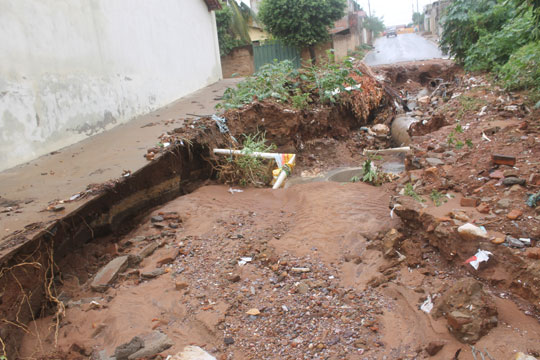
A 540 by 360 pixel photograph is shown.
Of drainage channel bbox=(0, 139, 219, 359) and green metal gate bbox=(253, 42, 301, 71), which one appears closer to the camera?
drainage channel bbox=(0, 139, 219, 359)

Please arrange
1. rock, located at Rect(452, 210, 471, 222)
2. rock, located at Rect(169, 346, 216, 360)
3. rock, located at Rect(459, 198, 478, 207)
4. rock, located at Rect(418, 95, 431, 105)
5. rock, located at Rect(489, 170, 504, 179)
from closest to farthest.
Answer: rock, located at Rect(169, 346, 216, 360)
rock, located at Rect(452, 210, 471, 222)
rock, located at Rect(459, 198, 478, 207)
rock, located at Rect(489, 170, 504, 179)
rock, located at Rect(418, 95, 431, 105)

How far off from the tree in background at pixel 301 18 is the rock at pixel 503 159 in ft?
36.7

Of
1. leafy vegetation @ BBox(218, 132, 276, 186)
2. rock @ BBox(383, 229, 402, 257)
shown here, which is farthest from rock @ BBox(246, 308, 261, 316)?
leafy vegetation @ BBox(218, 132, 276, 186)

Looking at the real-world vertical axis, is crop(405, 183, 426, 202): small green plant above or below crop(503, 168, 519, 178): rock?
below

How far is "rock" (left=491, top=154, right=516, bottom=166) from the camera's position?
12.5 ft

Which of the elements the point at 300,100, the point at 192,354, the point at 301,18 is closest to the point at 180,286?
the point at 192,354

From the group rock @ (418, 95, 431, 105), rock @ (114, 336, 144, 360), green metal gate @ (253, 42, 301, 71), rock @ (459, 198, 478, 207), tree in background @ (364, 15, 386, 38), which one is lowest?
rock @ (114, 336, 144, 360)

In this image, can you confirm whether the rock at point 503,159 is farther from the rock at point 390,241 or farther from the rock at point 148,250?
the rock at point 148,250

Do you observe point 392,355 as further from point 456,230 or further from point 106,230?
point 106,230

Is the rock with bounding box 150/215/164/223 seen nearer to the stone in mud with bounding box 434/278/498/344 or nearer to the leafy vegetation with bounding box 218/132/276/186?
the leafy vegetation with bounding box 218/132/276/186

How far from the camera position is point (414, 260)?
303cm

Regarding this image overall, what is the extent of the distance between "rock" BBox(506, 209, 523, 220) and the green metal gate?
47.5ft

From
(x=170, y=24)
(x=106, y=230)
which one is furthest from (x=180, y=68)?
(x=106, y=230)

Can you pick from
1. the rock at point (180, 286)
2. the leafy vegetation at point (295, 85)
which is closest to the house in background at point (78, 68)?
the leafy vegetation at point (295, 85)
